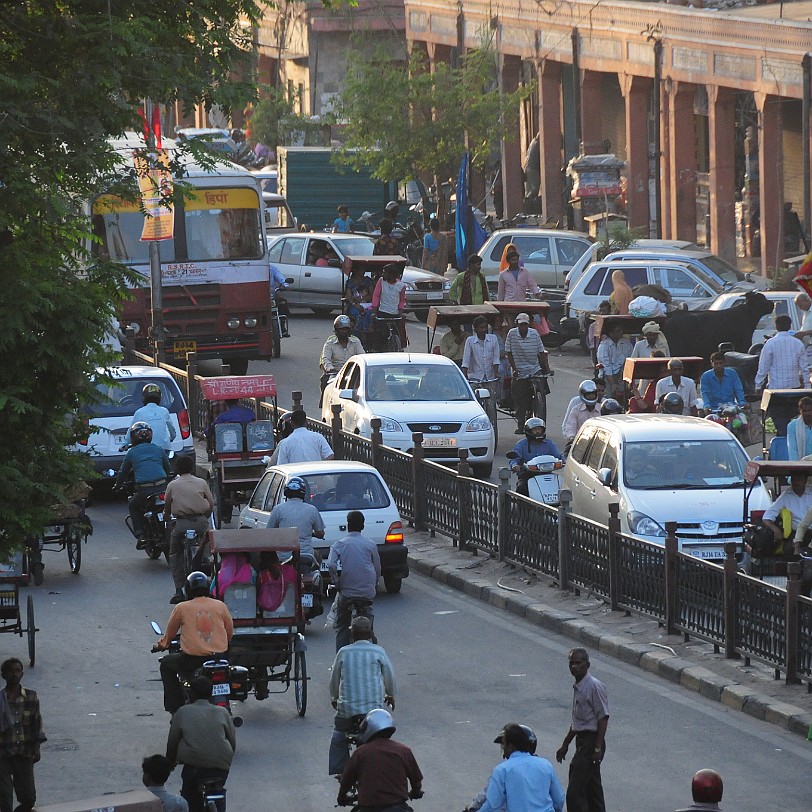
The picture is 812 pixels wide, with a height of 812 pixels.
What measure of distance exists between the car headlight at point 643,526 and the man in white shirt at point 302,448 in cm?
390

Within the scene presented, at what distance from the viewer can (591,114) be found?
48.3 metres

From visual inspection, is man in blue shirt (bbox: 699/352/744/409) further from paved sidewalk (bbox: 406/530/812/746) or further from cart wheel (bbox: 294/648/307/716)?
cart wheel (bbox: 294/648/307/716)

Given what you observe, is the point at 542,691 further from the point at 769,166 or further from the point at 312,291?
the point at 769,166

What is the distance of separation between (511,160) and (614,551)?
1544 inches

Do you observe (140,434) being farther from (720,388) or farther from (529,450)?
(720,388)

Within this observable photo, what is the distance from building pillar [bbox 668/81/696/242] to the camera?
4341 cm

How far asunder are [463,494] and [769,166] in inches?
868

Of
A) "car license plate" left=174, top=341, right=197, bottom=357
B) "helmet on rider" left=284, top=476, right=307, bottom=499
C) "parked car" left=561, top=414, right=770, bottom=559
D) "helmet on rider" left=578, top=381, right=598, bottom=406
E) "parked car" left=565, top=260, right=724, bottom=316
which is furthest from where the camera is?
"parked car" left=565, top=260, right=724, bottom=316

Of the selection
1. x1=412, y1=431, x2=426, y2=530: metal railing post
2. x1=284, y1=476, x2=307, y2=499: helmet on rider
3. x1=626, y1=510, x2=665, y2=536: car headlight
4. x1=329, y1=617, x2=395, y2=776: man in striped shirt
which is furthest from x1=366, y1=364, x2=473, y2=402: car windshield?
x1=329, y1=617, x2=395, y2=776: man in striped shirt

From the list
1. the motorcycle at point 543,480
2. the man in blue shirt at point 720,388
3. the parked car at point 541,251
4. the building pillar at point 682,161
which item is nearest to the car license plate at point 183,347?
the parked car at point 541,251

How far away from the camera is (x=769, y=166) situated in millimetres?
39938

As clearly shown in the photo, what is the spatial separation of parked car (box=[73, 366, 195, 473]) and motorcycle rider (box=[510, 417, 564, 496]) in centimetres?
459

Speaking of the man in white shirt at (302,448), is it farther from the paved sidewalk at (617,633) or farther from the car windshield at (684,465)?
the car windshield at (684,465)

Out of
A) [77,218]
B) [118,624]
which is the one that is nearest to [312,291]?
[118,624]
